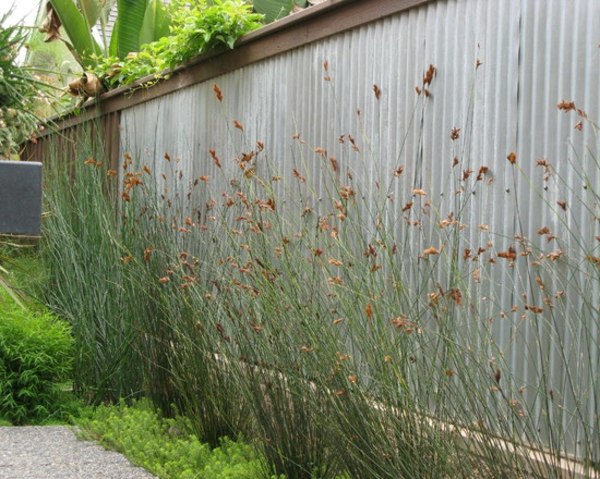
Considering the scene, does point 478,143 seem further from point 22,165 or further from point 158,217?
point 22,165

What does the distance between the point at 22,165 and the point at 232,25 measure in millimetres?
4715

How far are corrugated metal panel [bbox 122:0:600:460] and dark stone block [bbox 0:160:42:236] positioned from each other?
152cm

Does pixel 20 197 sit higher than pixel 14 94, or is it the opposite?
pixel 14 94

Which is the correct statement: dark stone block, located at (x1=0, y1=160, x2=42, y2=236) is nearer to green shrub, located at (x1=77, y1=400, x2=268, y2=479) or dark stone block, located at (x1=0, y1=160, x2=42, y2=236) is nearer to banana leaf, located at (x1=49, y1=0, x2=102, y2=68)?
green shrub, located at (x1=77, y1=400, x2=268, y2=479)

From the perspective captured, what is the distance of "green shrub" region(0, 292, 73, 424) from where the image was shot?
18.0 ft

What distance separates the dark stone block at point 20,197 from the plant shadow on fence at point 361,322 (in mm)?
1345

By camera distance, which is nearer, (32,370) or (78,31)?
(32,370)

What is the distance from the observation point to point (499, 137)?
3.70 meters

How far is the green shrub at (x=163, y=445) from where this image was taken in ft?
13.0

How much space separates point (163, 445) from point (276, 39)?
220 centimetres

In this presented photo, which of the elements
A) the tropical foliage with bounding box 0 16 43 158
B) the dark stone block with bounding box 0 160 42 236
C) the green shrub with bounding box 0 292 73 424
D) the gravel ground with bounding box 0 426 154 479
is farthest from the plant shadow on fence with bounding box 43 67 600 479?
the dark stone block with bounding box 0 160 42 236

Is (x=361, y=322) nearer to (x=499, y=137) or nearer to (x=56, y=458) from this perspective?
(x=499, y=137)

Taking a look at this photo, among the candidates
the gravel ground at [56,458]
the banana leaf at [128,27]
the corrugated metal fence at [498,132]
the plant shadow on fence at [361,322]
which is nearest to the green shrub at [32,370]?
the plant shadow on fence at [361,322]

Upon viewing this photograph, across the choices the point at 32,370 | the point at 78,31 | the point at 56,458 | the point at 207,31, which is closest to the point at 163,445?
the point at 56,458
